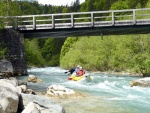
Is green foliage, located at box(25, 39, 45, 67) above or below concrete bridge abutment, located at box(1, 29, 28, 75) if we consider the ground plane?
below

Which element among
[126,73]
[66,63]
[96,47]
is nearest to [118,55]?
[126,73]

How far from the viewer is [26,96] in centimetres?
983

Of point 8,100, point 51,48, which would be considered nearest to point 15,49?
point 8,100

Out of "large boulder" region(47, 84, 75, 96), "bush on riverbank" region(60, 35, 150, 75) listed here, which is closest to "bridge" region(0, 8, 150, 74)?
"bush on riverbank" region(60, 35, 150, 75)

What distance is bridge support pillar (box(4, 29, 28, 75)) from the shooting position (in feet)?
89.6

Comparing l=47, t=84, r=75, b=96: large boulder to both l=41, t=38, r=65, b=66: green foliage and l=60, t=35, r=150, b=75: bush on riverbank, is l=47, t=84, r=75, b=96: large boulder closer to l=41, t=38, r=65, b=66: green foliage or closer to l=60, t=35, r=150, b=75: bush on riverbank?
l=60, t=35, r=150, b=75: bush on riverbank

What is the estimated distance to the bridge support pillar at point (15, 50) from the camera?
2731 centimetres

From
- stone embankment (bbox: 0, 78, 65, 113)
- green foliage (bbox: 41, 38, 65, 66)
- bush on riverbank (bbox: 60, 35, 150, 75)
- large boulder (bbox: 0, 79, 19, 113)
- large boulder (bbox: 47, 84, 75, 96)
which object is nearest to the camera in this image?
stone embankment (bbox: 0, 78, 65, 113)

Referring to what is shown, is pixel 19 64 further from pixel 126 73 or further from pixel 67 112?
pixel 67 112

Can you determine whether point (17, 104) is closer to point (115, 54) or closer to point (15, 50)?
point (15, 50)

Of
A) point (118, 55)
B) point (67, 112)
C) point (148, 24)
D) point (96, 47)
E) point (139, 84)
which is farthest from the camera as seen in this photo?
point (96, 47)

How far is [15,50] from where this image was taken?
91.2ft

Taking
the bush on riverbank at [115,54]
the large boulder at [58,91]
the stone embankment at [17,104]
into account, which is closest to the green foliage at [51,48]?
the bush on riverbank at [115,54]

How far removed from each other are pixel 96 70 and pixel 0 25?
19.7m
